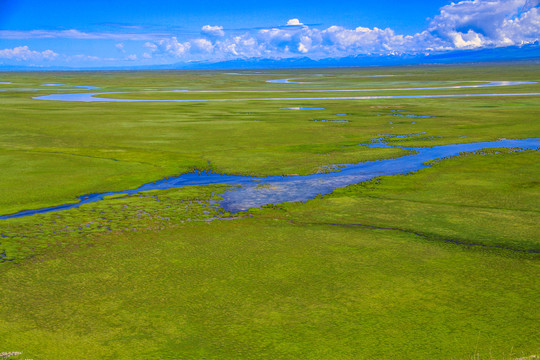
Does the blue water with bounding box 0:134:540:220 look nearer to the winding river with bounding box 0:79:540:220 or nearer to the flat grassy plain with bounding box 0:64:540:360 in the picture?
the winding river with bounding box 0:79:540:220

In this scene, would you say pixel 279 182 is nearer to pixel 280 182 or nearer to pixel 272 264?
pixel 280 182

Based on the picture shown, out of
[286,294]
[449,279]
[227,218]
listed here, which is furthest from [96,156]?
[449,279]

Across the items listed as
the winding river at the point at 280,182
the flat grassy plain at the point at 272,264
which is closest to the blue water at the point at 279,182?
the winding river at the point at 280,182

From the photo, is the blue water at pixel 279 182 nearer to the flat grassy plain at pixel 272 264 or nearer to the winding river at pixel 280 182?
the winding river at pixel 280 182

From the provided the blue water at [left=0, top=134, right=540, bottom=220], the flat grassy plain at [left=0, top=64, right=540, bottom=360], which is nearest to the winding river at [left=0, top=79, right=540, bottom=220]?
the blue water at [left=0, top=134, right=540, bottom=220]

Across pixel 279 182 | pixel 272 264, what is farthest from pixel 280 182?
pixel 272 264
